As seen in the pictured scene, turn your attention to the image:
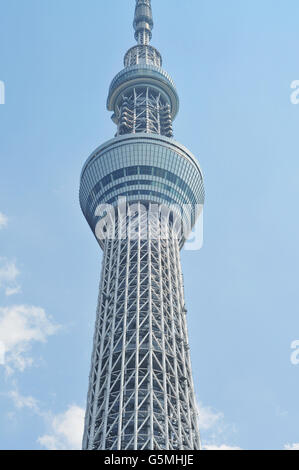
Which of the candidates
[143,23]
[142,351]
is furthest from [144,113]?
[142,351]

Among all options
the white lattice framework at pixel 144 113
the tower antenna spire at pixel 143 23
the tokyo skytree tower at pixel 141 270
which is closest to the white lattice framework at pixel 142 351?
the tokyo skytree tower at pixel 141 270

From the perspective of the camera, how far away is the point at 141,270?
9488 centimetres

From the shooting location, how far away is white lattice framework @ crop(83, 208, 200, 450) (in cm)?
7194

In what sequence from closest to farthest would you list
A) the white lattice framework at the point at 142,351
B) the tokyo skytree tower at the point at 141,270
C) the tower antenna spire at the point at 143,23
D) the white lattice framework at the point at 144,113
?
Result: 1. the white lattice framework at the point at 142,351
2. the tokyo skytree tower at the point at 141,270
3. the white lattice framework at the point at 144,113
4. the tower antenna spire at the point at 143,23

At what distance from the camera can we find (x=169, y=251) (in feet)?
329

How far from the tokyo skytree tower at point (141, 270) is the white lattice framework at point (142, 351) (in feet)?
0.51

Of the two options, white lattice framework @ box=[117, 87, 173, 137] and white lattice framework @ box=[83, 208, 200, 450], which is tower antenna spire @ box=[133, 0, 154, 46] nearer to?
Result: white lattice framework @ box=[117, 87, 173, 137]

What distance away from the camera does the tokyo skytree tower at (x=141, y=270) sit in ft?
242

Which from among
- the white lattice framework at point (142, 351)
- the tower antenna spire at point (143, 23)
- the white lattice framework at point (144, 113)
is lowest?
the white lattice framework at point (142, 351)

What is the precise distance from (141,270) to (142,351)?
1654 centimetres

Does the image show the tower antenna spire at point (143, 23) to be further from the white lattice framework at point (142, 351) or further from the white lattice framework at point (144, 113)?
the white lattice framework at point (142, 351)

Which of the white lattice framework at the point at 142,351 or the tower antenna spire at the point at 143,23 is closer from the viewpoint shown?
the white lattice framework at the point at 142,351
